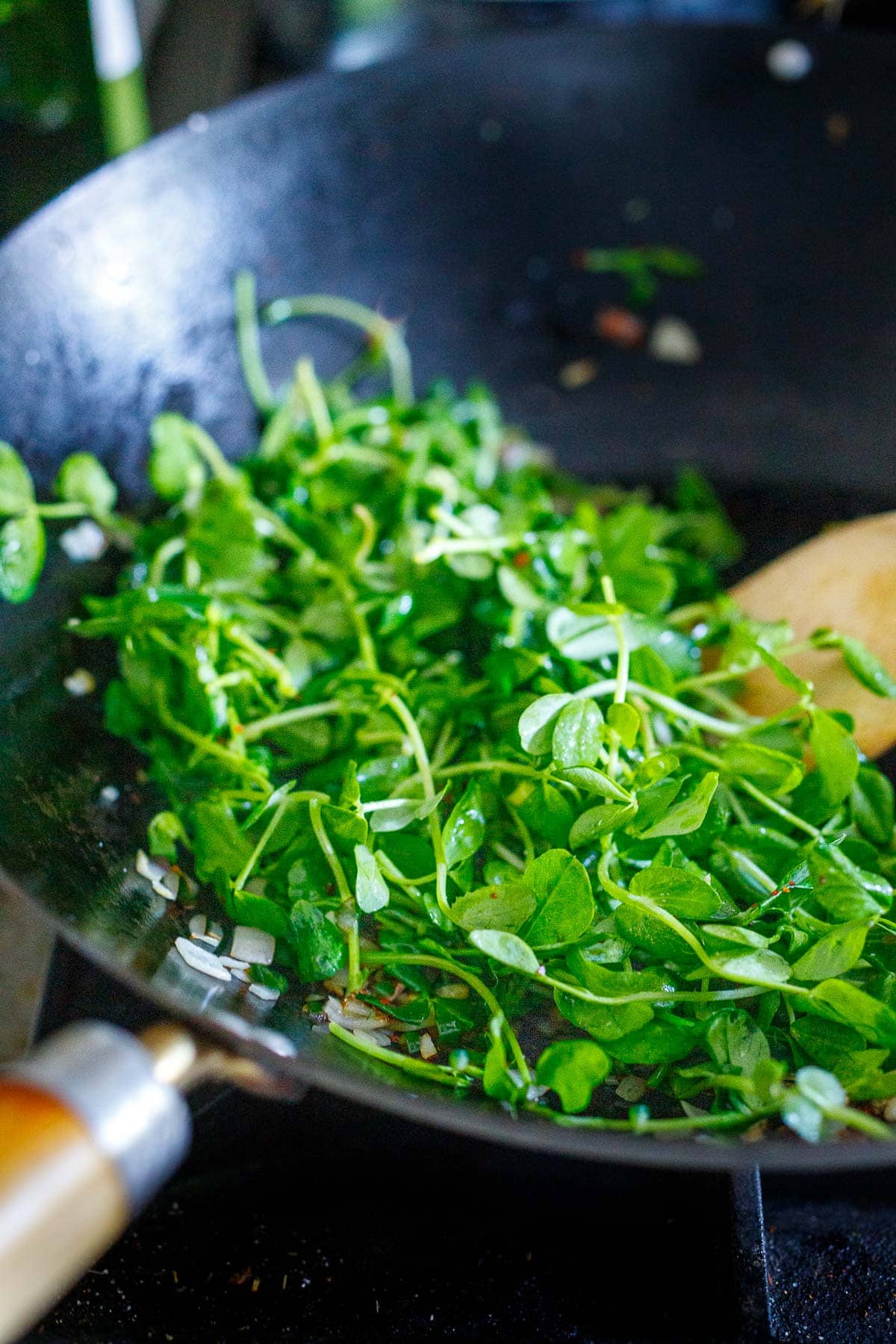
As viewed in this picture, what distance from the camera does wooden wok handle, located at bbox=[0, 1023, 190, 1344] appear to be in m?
0.44

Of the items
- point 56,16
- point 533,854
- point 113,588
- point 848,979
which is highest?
point 56,16

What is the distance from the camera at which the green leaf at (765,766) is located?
2.50 feet

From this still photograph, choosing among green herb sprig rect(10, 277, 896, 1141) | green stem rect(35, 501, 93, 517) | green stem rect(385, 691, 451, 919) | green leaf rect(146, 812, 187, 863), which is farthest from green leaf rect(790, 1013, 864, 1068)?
green stem rect(35, 501, 93, 517)

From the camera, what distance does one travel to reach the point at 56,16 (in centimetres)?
118

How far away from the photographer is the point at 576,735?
71 centimetres

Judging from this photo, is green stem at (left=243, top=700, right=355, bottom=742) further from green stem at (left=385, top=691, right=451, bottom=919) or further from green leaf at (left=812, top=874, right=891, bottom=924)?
green leaf at (left=812, top=874, right=891, bottom=924)

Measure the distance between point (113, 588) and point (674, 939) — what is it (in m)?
0.58

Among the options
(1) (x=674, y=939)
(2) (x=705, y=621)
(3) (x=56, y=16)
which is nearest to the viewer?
(1) (x=674, y=939)

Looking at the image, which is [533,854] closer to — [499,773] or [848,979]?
[499,773]

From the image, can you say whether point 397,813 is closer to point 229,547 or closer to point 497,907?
point 497,907

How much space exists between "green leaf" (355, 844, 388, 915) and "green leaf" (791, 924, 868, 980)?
26cm

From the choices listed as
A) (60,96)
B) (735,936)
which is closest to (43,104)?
(60,96)

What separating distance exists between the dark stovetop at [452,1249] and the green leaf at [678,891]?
17 cm

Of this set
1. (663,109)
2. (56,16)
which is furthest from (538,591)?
(56,16)
